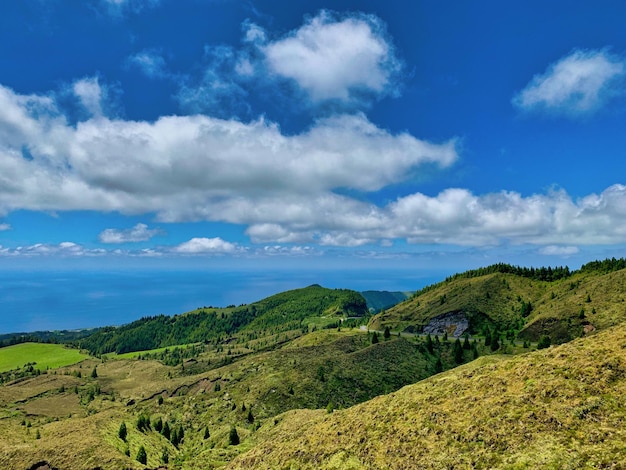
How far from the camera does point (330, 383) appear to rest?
Answer: 117625 millimetres

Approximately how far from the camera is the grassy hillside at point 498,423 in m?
32.2

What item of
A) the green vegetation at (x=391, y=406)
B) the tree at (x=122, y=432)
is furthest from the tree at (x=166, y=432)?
the tree at (x=122, y=432)

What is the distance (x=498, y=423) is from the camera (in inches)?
1489

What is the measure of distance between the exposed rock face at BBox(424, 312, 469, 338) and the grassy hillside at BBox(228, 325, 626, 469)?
134683 mm


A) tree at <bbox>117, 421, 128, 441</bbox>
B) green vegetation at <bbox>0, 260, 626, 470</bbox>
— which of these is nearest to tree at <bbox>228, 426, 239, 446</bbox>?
green vegetation at <bbox>0, 260, 626, 470</bbox>

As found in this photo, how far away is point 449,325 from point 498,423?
157 m

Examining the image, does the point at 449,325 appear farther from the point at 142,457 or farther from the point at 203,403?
the point at 142,457

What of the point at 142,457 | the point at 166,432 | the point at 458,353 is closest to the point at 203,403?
the point at 166,432

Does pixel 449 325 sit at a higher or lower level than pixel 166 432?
higher

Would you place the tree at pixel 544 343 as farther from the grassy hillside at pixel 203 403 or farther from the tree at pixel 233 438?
the tree at pixel 233 438

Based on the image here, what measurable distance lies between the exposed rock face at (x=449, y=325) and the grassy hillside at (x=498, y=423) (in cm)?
13468

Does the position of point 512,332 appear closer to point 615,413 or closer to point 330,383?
point 330,383

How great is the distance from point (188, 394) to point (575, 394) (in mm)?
143056

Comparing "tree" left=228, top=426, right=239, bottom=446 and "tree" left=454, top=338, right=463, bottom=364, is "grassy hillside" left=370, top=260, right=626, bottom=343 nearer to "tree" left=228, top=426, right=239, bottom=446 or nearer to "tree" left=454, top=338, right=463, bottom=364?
"tree" left=454, top=338, right=463, bottom=364
